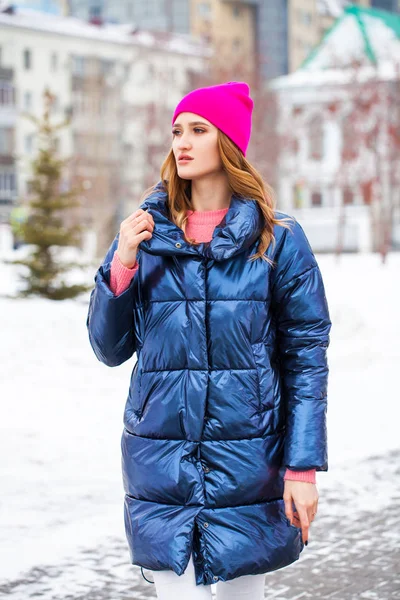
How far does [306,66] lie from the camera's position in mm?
64000

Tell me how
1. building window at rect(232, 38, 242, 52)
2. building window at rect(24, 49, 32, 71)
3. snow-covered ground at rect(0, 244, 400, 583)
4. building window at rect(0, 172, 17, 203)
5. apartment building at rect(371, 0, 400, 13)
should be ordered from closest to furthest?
snow-covered ground at rect(0, 244, 400, 583), building window at rect(0, 172, 17, 203), building window at rect(24, 49, 32, 71), building window at rect(232, 38, 242, 52), apartment building at rect(371, 0, 400, 13)

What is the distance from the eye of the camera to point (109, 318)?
10.8 feet

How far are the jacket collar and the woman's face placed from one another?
0.13 m

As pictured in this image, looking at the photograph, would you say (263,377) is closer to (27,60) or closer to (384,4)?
(27,60)

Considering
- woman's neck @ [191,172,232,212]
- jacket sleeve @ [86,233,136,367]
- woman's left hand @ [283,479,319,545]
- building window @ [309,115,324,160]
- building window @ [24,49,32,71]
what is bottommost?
building window @ [309,115,324,160]

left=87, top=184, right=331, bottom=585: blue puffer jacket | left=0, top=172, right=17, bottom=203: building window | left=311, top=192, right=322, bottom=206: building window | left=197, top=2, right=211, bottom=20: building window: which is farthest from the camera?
left=197, top=2, right=211, bottom=20: building window

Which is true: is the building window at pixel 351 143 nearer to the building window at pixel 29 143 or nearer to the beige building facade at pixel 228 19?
the building window at pixel 29 143

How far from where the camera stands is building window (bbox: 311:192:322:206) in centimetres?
6781

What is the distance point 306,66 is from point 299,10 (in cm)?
3583

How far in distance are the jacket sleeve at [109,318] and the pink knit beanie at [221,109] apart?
407 millimetres

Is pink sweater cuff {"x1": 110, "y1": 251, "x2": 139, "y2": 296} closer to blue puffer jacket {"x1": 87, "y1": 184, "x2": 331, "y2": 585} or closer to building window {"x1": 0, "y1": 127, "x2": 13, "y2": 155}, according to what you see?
blue puffer jacket {"x1": 87, "y1": 184, "x2": 331, "y2": 585}

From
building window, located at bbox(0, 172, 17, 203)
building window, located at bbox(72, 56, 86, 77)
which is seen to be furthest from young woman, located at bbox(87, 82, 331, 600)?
building window, located at bbox(72, 56, 86, 77)

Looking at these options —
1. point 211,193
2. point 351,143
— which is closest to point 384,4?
point 351,143

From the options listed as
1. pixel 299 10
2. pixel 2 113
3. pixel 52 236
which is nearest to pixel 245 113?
pixel 52 236
